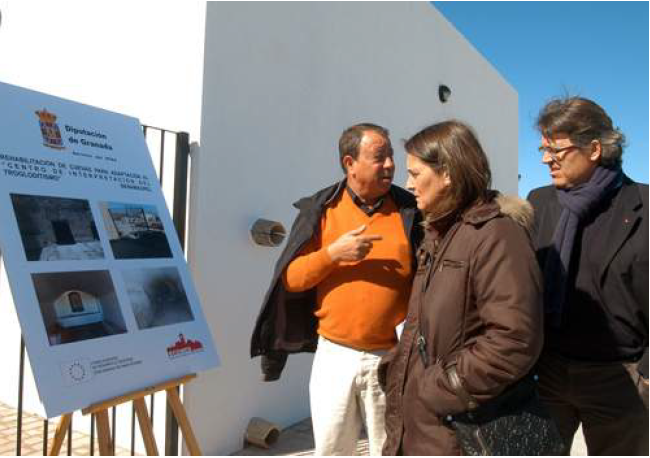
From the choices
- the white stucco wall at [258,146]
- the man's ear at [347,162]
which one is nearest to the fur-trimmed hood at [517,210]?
the man's ear at [347,162]

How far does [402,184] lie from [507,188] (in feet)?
14.9

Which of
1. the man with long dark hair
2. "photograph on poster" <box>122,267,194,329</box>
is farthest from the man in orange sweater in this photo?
the man with long dark hair

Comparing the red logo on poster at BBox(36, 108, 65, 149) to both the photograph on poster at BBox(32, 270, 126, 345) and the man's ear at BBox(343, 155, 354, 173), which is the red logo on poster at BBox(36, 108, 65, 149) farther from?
the man's ear at BBox(343, 155, 354, 173)

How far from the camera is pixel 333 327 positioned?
2322 millimetres

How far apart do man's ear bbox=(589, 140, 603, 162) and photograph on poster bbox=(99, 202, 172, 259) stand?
183 cm

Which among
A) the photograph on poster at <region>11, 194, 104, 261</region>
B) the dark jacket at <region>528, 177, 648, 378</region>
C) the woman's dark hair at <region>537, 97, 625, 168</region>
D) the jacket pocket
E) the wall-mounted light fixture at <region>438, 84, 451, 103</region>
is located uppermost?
the wall-mounted light fixture at <region>438, 84, 451, 103</region>

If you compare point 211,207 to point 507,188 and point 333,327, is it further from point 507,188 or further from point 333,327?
point 507,188

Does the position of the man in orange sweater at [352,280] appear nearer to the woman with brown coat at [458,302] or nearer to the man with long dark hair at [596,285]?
the woman with brown coat at [458,302]

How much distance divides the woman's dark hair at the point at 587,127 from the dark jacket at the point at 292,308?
701mm

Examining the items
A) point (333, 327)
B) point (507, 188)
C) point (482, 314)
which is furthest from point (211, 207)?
point (507, 188)

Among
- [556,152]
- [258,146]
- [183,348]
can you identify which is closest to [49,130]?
[183,348]

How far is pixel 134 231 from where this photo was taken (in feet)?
7.76

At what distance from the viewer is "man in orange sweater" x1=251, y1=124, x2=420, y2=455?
2.26 m

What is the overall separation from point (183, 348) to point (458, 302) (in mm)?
1323
